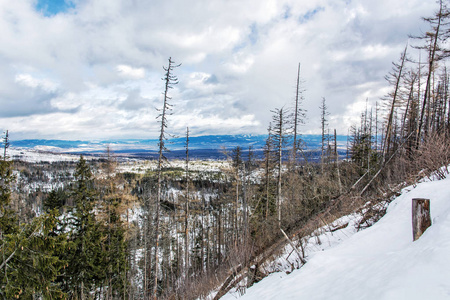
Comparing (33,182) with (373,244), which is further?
(33,182)

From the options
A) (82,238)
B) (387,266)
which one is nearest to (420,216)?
(387,266)

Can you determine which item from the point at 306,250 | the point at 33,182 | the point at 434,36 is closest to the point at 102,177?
the point at 306,250

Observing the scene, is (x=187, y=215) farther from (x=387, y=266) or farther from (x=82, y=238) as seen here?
(x=387, y=266)

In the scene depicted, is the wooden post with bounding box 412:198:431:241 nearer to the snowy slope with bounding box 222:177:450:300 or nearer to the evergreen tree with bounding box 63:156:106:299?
the snowy slope with bounding box 222:177:450:300

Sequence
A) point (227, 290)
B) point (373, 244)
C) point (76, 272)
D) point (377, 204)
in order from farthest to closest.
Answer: point (76, 272)
point (377, 204)
point (227, 290)
point (373, 244)

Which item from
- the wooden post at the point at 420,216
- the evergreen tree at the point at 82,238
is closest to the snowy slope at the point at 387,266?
the wooden post at the point at 420,216

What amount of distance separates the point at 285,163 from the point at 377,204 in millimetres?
16233

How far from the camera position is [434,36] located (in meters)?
16.9

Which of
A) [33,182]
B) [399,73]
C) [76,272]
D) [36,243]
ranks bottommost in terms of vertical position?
[33,182]

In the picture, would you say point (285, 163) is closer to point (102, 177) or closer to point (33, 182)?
point (102, 177)

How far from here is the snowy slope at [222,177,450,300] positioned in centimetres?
262

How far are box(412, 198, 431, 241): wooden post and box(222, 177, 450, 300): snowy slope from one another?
16cm

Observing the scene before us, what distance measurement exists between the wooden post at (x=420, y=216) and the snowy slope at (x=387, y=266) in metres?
0.16

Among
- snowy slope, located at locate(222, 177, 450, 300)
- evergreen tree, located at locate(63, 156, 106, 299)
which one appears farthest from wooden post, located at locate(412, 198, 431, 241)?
evergreen tree, located at locate(63, 156, 106, 299)
